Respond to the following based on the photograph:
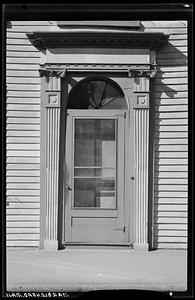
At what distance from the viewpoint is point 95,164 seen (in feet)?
13.8

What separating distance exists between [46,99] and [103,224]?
1.15m

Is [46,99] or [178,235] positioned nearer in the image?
[178,235]

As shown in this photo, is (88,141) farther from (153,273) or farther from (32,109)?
(153,273)

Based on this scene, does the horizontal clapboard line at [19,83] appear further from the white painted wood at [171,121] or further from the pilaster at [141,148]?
the white painted wood at [171,121]

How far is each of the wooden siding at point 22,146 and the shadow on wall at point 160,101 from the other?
0.95m

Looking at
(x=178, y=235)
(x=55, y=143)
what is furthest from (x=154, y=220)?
(x=55, y=143)

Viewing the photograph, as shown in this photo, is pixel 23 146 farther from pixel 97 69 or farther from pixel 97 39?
pixel 97 39

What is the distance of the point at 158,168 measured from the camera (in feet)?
13.7

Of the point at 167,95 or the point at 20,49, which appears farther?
the point at 167,95

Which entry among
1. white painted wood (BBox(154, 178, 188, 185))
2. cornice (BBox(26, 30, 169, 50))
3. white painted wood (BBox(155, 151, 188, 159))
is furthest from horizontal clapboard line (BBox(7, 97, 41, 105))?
white painted wood (BBox(154, 178, 188, 185))

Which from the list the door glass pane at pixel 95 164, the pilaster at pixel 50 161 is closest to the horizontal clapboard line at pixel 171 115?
the door glass pane at pixel 95 164

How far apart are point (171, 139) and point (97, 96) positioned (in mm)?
768

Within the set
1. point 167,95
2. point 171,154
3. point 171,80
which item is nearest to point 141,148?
point 171,154
